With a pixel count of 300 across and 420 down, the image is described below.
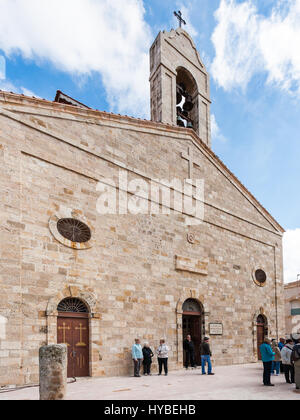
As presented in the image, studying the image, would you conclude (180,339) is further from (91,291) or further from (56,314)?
(56,314)

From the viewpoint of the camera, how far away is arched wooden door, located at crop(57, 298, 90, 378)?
10641mm

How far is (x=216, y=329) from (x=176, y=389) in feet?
22.7

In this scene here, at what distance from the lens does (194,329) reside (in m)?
15.1

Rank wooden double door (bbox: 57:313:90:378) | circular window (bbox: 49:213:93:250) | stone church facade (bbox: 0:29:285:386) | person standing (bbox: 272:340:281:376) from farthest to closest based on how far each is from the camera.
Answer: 1. person standing (bbox: 272:340:281:376)
2. circular window (bbox: 49:213:93:250)
3. wooden double door (bbox: 57:313:90:378)
4. stone church facade (bbox: 0:29:285:386)

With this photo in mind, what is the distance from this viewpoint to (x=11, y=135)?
10.6 meters

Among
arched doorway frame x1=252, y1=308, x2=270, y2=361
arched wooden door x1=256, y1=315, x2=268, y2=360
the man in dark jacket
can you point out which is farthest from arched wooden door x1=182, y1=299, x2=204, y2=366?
arched wooden door x1=256, y1=315, x2=268, y2=360

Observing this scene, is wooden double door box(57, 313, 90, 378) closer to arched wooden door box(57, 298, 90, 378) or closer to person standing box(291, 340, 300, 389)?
arched wooden door box(57, 298, 90, 378)

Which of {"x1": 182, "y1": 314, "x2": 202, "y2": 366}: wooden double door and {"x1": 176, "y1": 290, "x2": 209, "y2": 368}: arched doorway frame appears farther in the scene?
{"x1": 182, "y1": 314, "x2": 202, "y2": 366}: wooden double door

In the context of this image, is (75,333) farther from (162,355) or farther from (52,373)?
(52,373)

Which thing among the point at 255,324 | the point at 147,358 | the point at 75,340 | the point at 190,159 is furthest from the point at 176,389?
the point at 190,159

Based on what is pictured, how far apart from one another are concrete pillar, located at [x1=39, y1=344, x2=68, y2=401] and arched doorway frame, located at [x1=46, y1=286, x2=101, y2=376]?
3893mm

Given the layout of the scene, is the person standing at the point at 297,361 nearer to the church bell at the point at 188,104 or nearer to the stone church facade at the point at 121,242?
the stone church facade at the point at 121,242
